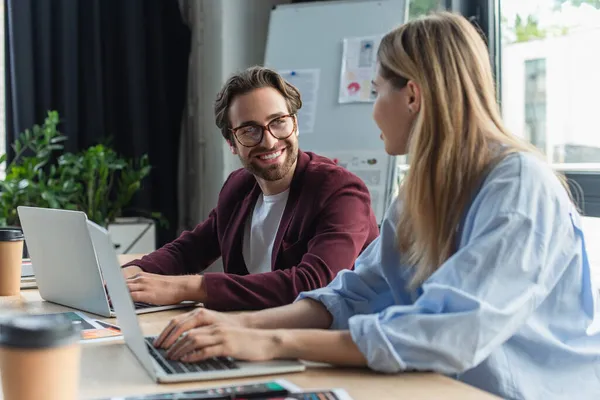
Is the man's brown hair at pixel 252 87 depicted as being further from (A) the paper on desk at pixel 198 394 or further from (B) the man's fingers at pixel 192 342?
(A) the paper on desk at pixel 198 394

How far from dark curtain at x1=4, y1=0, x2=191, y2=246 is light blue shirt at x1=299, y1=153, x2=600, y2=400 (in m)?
2.81

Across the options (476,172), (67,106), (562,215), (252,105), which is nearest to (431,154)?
(476,172)

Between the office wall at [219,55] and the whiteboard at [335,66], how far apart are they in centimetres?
34

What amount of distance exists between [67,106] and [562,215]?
9.76 feet

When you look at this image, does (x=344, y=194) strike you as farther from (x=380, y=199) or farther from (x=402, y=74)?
(x=380, y=199)

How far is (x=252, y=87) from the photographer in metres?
1.95

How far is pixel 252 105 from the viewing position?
75.8 inches

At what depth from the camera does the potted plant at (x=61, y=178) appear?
329 centimetres

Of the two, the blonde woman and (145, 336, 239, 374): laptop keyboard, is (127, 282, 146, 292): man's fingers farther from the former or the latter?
(145, 336, 239, 374): laptop keyboard

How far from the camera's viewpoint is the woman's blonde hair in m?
1.19

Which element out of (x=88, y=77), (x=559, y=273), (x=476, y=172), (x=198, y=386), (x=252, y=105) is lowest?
(x=198, y=386)

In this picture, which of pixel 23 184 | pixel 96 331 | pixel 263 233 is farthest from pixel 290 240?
pixel 23 184

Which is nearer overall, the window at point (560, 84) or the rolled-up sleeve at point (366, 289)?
the rolled-up sleeve at point (366, 289)

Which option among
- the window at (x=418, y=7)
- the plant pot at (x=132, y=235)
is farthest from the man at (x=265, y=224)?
the window at (x=418, y=7)
